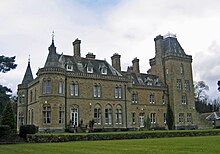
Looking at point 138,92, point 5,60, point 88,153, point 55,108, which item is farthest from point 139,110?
point 88,153

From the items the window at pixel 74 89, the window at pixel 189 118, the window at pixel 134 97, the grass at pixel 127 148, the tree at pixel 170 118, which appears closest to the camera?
the grass at pixel 127 148

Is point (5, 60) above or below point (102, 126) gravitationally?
above

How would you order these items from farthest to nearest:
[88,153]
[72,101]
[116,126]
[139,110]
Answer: [139,110] < [116,126] < [72,101] < [88,153]

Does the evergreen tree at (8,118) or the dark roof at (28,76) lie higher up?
the dark roof at (28,76)

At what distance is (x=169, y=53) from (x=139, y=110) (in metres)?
12.1

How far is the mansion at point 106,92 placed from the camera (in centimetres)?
4012

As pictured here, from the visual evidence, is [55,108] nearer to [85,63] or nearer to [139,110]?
[85,63]

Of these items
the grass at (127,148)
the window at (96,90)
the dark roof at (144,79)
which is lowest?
the grass at (127,148)

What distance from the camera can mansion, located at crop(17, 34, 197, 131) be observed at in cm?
4012

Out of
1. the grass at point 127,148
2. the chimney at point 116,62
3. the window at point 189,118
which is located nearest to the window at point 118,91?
the chimney at point 116,62

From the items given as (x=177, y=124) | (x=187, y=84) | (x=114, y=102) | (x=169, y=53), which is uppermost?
(x=169, y=53)

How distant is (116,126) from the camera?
44938mm

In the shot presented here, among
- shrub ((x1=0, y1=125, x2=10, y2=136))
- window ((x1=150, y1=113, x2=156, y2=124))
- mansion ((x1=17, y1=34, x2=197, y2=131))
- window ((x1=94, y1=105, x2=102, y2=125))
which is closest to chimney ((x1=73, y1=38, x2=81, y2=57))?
mansion ((x1=17, y1=34, x2=197, y2=131))

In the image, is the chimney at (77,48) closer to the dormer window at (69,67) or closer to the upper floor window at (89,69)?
the upper floor window at (89,69)
